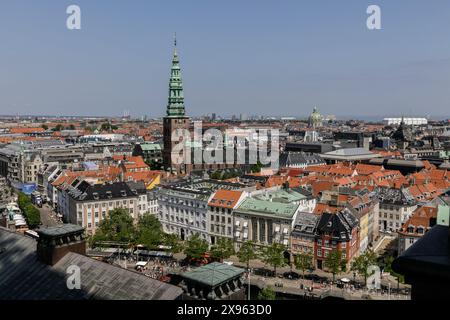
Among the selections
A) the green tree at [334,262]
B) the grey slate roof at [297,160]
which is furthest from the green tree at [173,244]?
the grey slate roof at [297,160]

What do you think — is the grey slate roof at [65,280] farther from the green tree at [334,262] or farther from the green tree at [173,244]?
the green tree at [173,244]

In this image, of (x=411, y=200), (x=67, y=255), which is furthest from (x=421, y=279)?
(x=411, y=200)

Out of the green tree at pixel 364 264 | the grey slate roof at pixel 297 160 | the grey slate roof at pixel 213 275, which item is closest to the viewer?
the grey slate roof at pixel 213 275

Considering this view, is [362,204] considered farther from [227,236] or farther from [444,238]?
[444,238]

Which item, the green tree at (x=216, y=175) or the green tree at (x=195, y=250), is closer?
the green tree at (x=195, y=250)

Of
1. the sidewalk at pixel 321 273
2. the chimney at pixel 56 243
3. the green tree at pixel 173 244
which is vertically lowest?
the sidewalk at pixel 321 273

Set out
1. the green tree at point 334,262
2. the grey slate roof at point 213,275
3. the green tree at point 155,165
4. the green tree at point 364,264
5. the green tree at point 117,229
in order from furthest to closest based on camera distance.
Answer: the green tree at point 155,165
the green tree at point 117,229
the green tree at point 334,262
the green tree at point 364,264
the grey slate roof at point 213,275
